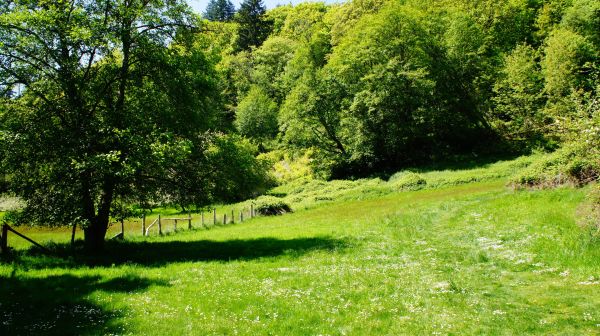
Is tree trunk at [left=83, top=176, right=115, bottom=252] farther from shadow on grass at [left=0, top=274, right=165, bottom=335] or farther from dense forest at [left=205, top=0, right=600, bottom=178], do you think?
dense forest at [left=205, top=0, right=600, bottom=178]

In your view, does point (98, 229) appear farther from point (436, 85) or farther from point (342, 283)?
point (436, 85)

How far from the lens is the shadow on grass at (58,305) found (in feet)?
37.7

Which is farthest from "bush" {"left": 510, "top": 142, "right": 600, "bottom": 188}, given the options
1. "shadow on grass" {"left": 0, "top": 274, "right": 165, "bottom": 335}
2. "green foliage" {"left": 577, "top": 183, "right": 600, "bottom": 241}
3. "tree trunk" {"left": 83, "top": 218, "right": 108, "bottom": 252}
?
"tree trunk" {"left": 83, "top": 218, "right": 108, "bottom": 252}

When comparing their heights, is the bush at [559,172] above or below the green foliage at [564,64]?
below

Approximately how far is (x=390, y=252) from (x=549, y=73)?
155ft

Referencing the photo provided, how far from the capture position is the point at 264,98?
10788 cm

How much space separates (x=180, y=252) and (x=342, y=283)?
1206 cm

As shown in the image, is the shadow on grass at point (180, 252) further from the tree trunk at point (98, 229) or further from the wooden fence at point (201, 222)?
the wooden fence at point (201, 222)

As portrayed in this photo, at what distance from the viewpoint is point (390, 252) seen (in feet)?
69.5

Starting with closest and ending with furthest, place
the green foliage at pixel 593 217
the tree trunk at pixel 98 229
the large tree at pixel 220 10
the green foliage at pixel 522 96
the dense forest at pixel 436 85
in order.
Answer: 1. the green foliage at pixel 593 217
2. the tree trunk at pixel 98 229
3. the green foliage at pixel 522 96
4. the dense forest at pixel 436 85
5. the large tree at pixel 220 10

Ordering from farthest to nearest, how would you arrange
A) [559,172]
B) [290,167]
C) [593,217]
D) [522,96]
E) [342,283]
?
[290,167], [522,96], [559,172], [593,217], [342,283]

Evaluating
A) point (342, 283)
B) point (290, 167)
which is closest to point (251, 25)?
point (290, 167)

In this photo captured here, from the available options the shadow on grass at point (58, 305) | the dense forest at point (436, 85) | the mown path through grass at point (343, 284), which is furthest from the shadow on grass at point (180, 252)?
the dense forest at point (436, 85)

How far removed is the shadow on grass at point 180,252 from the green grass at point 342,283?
0.32ft
